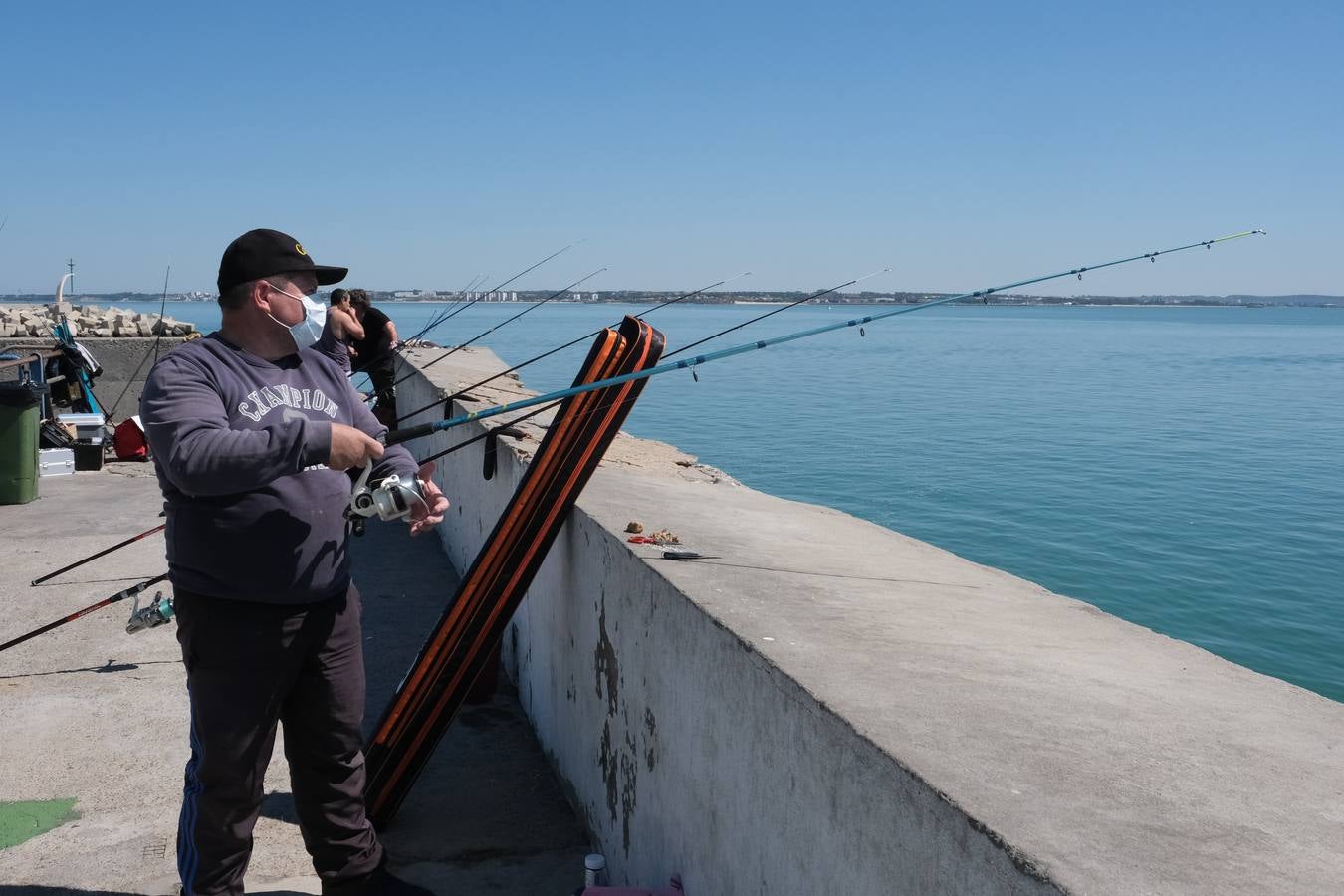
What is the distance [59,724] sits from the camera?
4.57 meters

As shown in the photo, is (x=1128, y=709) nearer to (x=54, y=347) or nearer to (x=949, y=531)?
(x=54, y=347)

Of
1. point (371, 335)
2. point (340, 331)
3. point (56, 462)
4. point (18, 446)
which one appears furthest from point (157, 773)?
point (56, 462)

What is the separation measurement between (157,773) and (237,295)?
220cm

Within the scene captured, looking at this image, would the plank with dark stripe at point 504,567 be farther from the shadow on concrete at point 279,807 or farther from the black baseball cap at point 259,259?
the black baseball cap at point 259,259

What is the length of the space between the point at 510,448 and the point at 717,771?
2668mm

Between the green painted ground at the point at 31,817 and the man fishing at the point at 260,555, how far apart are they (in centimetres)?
114

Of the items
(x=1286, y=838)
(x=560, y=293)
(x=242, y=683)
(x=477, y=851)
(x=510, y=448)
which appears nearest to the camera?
(x=1286, y=838)

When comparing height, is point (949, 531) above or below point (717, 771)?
below

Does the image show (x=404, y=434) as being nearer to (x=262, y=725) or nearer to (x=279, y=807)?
(x=262, y=725)

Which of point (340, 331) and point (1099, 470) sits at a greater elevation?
point (340, 331)

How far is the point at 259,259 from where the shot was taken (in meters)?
2.82

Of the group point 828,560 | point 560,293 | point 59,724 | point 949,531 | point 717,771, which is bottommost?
point 949,531

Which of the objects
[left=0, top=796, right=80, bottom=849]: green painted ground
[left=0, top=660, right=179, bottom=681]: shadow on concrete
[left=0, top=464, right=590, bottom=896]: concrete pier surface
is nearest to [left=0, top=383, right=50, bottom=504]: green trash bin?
[left=0, top=464, right=590, bottom=896]: concrete pier surface

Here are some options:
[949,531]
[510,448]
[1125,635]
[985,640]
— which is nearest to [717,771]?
[985,640]
